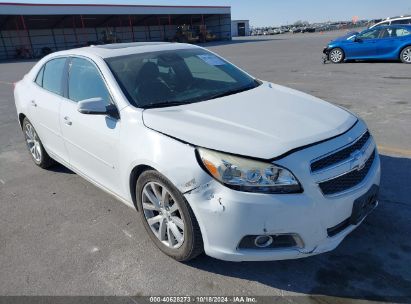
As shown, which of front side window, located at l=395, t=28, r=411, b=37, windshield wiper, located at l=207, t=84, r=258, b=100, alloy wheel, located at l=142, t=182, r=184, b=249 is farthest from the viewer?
front side window, located at l=395, t=28, r=411, b=37

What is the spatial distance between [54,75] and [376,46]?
42.4 ft

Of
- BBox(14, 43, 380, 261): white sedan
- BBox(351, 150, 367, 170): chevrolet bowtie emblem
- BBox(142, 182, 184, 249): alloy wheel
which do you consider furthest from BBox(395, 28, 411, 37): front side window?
BBox(142, 182, 184, 249): alloy wheel

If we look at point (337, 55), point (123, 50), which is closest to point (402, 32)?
point (337, 55)

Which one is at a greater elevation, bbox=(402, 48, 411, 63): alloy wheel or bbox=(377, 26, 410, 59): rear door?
bbox=(377, 26, 410, 59): rear door

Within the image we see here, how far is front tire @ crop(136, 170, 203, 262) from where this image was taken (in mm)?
2498

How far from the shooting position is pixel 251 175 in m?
2.27

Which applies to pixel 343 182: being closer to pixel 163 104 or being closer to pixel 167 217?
pixel 167 217

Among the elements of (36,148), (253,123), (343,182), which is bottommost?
(36,148)

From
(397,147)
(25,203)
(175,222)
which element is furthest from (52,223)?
(397,147)

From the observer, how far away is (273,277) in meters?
2.58

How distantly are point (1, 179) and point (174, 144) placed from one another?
3447 millimetres

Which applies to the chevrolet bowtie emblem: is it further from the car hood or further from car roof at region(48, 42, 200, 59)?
car roof at region(48, 42, 200, 59)

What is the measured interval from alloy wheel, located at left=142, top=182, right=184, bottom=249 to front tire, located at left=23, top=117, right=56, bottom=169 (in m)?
2.50

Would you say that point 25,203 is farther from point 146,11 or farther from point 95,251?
point 146,11
